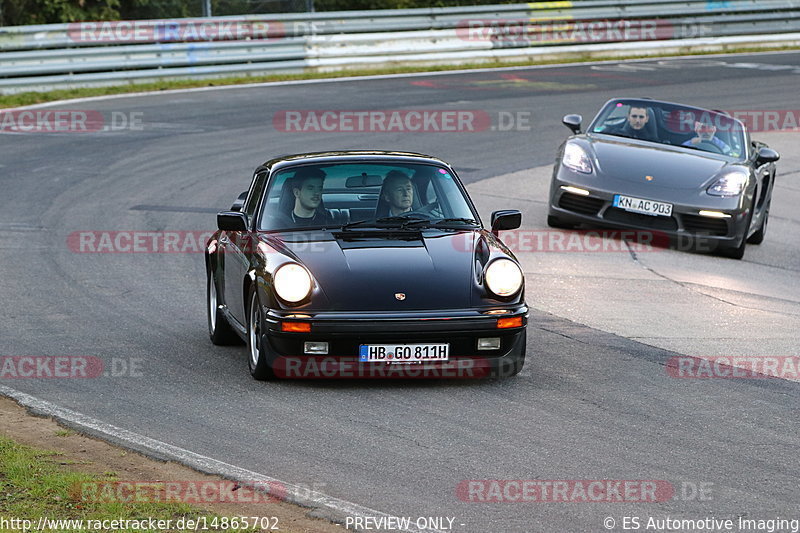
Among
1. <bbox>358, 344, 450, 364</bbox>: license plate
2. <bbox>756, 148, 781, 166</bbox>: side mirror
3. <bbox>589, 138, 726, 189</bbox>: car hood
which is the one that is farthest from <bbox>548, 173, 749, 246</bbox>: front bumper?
<bbox>358, 344, 450, 364</bbox>: license plate

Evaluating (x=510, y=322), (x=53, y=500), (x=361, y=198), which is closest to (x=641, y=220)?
(x=361, y=198)

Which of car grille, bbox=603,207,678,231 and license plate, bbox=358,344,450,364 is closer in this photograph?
license plate, bbox=358,344,450,364

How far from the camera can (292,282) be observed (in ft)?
25.2

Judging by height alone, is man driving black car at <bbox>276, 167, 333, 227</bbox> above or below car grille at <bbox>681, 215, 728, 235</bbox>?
above

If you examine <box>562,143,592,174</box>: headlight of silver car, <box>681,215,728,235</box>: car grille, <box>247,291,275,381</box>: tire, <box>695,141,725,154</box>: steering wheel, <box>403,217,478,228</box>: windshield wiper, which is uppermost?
<box>403,217,478,228</box>: windshield wiper

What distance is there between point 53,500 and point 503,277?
10.5 ft

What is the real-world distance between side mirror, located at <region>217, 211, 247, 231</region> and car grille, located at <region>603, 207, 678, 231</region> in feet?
18.8

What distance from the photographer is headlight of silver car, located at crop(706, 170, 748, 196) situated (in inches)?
526

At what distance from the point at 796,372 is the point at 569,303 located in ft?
7.86

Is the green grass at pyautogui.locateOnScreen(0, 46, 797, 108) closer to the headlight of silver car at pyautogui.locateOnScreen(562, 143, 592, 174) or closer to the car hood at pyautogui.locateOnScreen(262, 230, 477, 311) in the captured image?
the headlight of silver car at pyautogui.locateOnScreen(562, 143, 592, 174)

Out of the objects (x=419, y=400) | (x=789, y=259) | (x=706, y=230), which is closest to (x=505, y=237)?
(x=706, y=230)

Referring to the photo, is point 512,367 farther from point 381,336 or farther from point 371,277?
point 371,277

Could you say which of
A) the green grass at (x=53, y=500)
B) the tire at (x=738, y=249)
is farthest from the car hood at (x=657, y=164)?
the green grass at (x=53, y=500)

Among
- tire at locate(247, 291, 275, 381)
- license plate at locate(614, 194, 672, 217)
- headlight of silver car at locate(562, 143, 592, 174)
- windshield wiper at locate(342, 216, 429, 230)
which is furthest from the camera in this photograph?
headlight of silver car at locate(562, 143, 592, 174)
